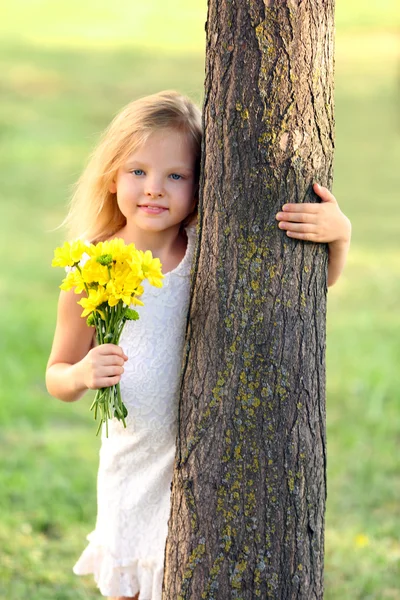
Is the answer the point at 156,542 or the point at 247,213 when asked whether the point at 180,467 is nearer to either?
the point at 156,542

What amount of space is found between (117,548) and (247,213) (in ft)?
3.33

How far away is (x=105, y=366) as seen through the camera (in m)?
2.23

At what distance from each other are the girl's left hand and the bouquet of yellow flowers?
32cm

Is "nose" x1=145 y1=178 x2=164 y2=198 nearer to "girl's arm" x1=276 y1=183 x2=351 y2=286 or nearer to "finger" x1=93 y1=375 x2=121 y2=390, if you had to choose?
"girl's arm" x1=276 y1=183 x2=351 y2=286

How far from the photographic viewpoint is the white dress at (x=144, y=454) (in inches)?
98.0

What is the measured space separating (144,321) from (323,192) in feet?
1.88

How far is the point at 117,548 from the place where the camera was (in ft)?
8.66

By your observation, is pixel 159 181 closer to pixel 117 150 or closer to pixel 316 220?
pixel 117 150

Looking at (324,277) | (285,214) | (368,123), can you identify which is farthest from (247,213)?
(368,123)

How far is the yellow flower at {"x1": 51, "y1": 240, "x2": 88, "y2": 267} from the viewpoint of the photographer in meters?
2.21

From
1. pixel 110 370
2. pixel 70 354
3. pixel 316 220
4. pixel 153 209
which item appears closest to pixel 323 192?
pixel 316 220

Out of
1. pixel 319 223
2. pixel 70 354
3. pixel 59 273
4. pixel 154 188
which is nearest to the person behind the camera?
pixel 319 223

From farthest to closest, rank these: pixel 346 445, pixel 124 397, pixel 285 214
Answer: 1. pixel 346 445
2. pixel 124 397
3. pixel 285 214

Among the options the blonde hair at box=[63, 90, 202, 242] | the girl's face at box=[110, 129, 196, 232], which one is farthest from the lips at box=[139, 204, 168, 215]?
the blonde hair at box=[63, 90, 202, 242]
